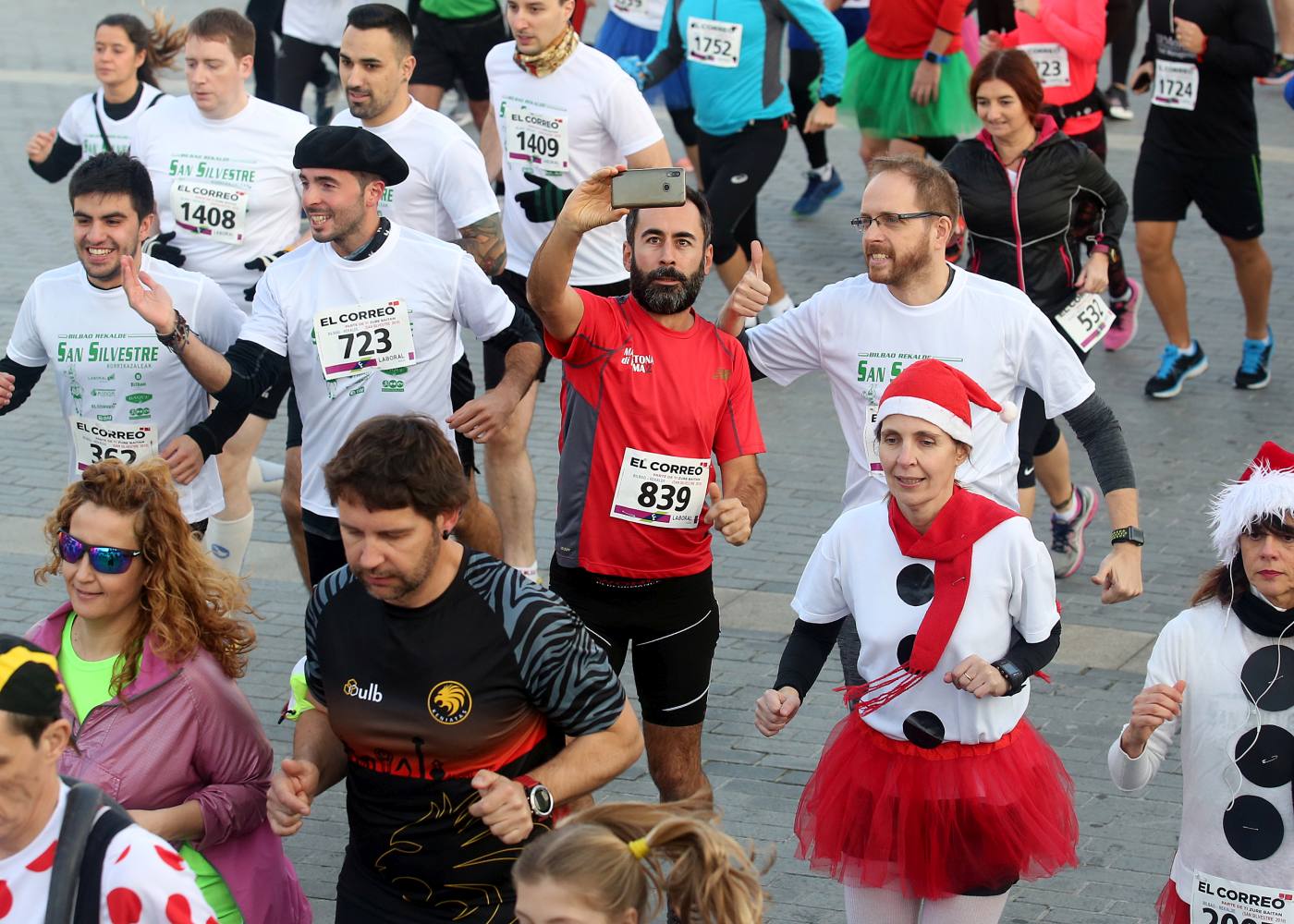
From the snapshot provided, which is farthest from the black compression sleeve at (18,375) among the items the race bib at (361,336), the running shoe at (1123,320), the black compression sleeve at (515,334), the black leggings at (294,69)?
the running shoe at (1123,320)

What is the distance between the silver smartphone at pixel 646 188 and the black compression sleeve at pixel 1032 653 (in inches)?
56.5

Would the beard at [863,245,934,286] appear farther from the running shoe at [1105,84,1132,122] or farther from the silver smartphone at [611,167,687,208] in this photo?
the running shoe at [1105,84,1132,122]

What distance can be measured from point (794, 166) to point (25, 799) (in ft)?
39.7

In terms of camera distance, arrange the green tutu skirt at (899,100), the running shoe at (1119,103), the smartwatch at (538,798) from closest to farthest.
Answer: the smartwatch at (538,798) < the green tutu skirt at (899,100) < the running shoe at (1119,103)

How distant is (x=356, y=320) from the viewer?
18.9 ft

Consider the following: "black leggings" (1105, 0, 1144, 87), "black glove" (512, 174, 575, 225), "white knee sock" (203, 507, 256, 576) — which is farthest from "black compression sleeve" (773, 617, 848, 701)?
"black leggings" (1105, 0, 1144, 87)

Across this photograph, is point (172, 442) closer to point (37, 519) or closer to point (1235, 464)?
point (37, 519)

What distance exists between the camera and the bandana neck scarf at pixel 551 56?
775 cm

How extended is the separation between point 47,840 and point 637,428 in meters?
2.51

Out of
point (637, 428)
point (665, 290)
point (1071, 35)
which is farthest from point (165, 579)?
point (1071, 35)

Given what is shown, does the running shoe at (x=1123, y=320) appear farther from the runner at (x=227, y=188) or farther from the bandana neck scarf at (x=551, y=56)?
the runner at (x=227, y=188)

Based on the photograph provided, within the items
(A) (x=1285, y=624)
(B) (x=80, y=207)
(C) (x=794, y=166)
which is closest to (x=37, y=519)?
(B) (x=80, y=207)

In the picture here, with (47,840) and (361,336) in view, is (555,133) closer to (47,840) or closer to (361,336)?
(361,336)

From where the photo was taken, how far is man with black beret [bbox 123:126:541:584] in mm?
5730
